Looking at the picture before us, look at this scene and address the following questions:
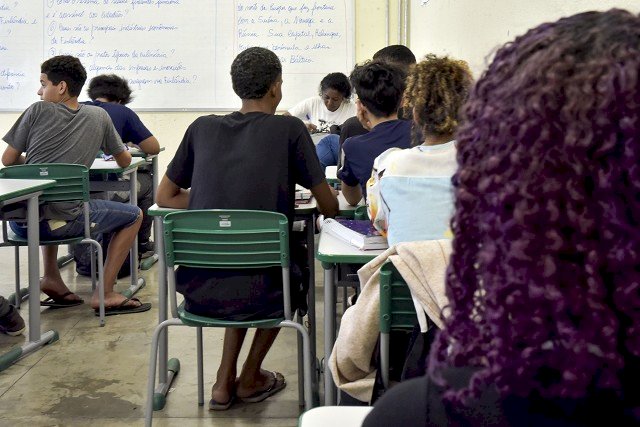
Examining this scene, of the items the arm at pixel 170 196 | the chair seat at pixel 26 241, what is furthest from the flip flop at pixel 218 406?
the chair seat at pixel 26 241

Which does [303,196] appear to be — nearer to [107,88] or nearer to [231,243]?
[231,243]

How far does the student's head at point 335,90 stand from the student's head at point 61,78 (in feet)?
5.94

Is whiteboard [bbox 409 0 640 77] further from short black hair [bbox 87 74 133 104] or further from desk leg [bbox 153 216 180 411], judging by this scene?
short black hair [bbox 87 74 133 104]

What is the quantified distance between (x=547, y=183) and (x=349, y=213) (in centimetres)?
229

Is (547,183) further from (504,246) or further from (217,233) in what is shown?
(217,233)

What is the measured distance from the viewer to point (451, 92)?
2.32 meters

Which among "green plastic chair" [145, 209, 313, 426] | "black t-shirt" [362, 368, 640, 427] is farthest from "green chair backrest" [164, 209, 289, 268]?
"black t-shirt" [362, 368, 640, 427]

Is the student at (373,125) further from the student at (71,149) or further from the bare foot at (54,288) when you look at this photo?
the bare foot at (54,288)

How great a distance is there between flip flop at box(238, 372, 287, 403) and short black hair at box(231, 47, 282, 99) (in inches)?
43.5

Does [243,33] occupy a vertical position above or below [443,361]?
above

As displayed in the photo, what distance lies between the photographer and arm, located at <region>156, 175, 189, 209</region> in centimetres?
291

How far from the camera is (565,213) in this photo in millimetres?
623

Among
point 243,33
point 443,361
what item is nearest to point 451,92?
point 443,361

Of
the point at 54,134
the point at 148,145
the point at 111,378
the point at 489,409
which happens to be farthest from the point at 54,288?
the point at 489,409
